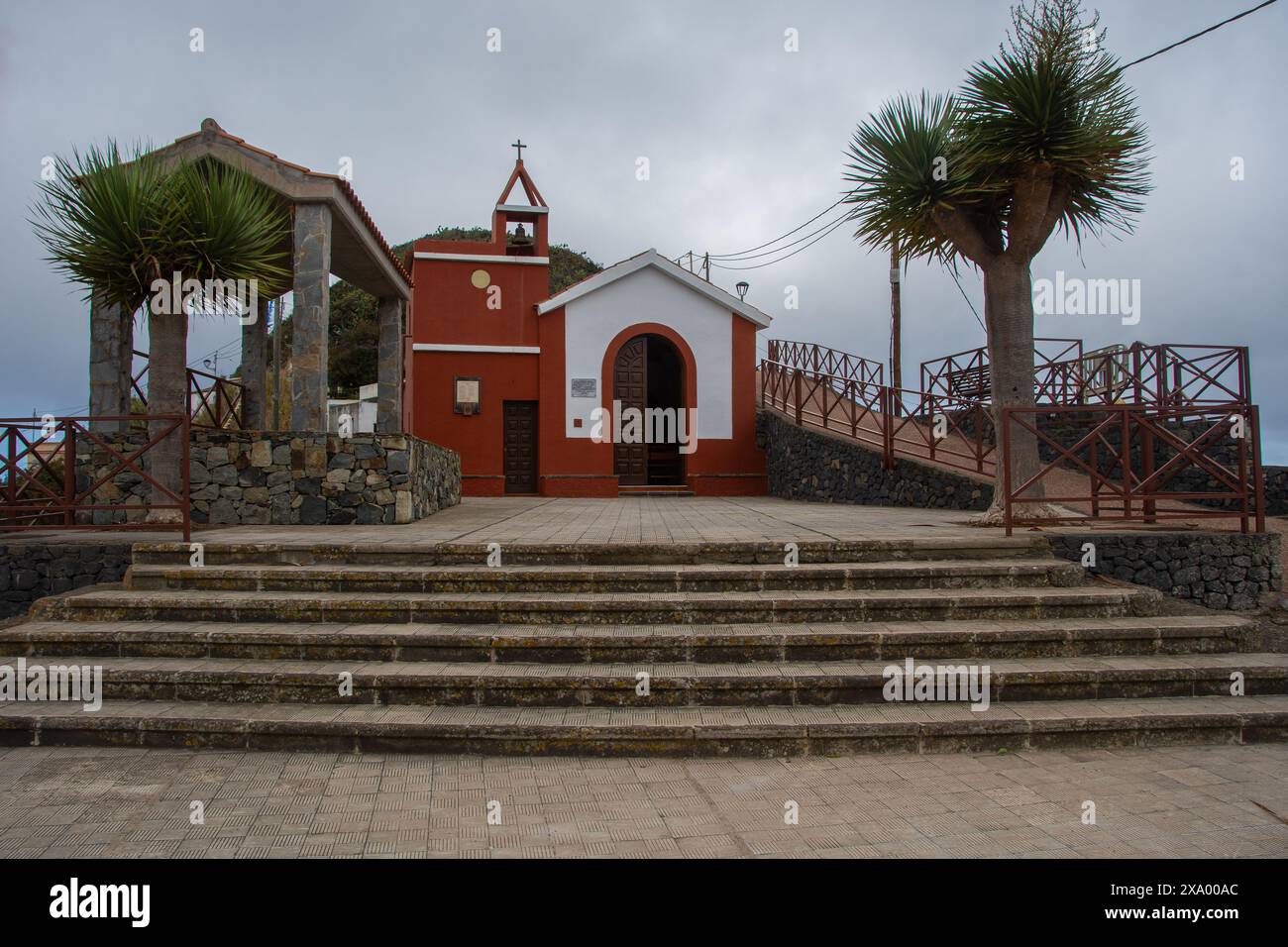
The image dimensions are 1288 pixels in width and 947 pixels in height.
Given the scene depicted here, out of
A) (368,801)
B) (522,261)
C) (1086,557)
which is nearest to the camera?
(368,801)

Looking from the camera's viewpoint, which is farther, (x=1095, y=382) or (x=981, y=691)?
(x=1095, y=382)

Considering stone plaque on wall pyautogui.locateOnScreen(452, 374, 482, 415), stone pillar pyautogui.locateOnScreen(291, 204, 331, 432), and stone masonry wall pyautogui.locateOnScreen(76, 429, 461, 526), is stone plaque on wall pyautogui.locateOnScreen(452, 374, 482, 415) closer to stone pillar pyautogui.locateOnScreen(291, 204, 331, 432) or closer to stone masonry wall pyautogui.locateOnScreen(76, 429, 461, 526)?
stone pillar pyautogui.locateOnScreen(291, 204, 331, 432)

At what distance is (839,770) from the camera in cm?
400

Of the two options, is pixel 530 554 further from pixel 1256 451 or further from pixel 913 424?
pixel 913 424

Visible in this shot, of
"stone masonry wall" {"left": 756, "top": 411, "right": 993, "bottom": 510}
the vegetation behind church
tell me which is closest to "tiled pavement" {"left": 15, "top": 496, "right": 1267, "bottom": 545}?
"stone masonry wall" {"left": 756, "top": 411, "right": 993, "bottom": 510}

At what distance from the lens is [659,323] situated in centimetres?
1803

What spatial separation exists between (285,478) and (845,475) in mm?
9385

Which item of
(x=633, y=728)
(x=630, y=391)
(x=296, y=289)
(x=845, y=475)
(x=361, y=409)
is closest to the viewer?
(x=633, y=728)

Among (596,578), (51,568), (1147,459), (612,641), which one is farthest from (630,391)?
(612,641)

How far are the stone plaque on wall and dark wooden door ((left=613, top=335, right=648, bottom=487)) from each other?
122 inches

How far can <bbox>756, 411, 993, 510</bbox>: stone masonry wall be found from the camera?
1135cm

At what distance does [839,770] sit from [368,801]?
7.56ft
